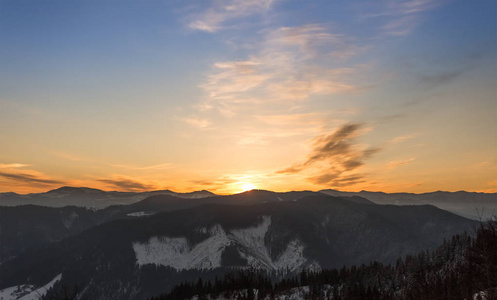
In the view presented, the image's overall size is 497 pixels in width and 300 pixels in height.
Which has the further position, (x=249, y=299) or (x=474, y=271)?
(x=249, y=299)

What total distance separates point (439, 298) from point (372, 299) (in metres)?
145

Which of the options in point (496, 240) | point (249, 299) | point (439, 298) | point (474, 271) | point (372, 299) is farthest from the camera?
point (249, 299)

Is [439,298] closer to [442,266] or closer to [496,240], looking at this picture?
[496,240]

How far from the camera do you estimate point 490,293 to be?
42344 millimetres

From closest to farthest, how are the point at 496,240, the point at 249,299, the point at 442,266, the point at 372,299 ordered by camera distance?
the point at 496,240 < the point at 372,299 < the point at 249,299 < the point at 442,266

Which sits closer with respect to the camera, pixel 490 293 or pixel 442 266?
pixel 490 293

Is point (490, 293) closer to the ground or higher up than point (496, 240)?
closer to the ground

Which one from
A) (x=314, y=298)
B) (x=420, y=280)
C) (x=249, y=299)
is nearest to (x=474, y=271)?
(x=420, y=280)

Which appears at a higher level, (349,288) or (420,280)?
(420,280)

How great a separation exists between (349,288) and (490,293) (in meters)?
163

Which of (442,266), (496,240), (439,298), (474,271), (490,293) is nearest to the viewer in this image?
(439,298)

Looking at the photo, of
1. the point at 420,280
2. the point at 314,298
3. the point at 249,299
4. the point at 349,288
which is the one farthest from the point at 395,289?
the point at 420,280

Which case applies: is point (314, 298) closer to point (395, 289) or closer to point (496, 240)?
point (395, 289)

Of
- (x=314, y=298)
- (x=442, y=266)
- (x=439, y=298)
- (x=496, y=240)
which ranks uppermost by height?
(x=496, y=240)
